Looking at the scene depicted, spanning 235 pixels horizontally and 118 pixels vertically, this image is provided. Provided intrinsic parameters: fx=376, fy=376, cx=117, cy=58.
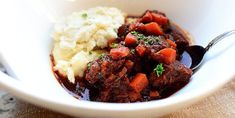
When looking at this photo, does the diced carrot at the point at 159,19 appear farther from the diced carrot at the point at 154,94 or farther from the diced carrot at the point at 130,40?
the diced carrot at the point at 154,94

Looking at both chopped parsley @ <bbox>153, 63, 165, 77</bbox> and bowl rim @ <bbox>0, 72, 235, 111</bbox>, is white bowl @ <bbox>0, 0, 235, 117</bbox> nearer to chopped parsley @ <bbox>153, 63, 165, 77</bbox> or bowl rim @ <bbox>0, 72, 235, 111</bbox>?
bowl rim @ <bbox>0, 72, 235, 111</bbox>

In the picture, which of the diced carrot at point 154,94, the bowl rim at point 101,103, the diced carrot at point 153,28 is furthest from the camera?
the diced carrot at point 153,28

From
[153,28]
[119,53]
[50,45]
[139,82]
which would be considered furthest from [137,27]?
[50,45]

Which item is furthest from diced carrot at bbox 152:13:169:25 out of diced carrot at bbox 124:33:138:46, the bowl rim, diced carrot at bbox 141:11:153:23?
the bowl rim

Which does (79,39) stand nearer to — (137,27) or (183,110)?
(137,27)

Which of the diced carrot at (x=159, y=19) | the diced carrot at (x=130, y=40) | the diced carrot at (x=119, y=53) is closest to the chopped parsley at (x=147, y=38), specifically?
the diced carrot at (x=130, y=40)

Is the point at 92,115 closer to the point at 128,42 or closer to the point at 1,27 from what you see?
the point at 128,42
